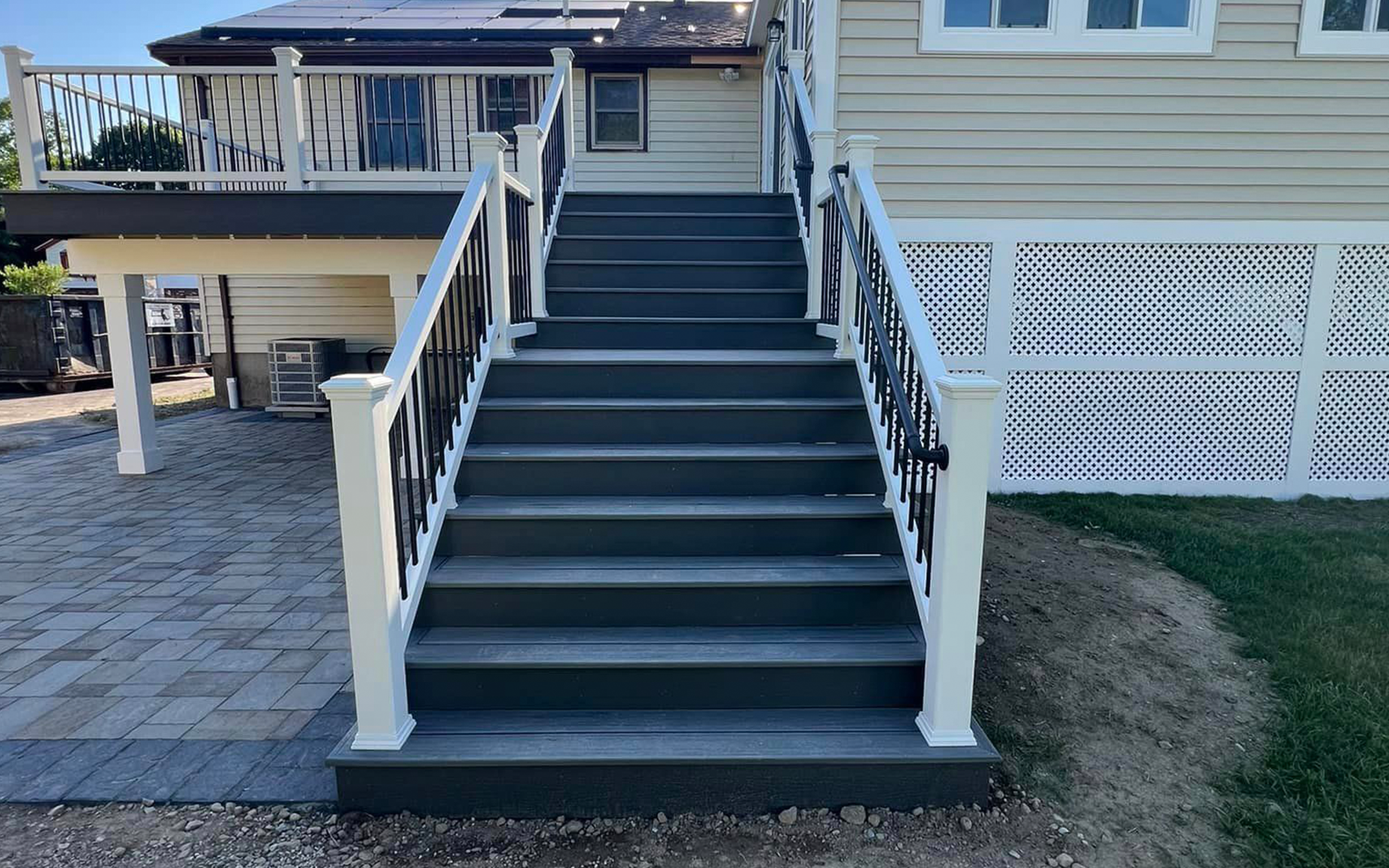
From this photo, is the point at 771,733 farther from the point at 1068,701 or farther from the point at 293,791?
the point at 293,791

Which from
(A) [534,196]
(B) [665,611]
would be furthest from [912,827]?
A: (A) [534,196]

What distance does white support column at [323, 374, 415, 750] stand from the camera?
2.09 m

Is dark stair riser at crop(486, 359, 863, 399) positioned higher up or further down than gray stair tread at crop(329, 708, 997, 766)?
higher up

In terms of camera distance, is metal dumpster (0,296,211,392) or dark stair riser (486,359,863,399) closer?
dark stair riser (486,359,863,399)

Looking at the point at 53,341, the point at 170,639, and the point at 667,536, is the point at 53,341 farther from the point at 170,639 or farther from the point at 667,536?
the point at 667,536

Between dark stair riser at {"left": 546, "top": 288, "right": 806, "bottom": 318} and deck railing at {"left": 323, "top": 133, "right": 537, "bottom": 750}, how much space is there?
24.7 inches

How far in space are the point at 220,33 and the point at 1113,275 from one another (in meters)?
10.0

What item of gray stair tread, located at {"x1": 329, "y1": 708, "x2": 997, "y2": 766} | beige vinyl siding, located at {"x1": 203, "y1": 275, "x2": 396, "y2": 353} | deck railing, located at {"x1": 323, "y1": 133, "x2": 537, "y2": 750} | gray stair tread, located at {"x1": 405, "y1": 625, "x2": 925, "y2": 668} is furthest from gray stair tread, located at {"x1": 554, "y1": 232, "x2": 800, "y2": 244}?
beige vinyl siding, located at {"x1": 203, "y1": 275, "x2": 396, "y2": 353}

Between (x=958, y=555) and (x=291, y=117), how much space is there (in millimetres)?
5777

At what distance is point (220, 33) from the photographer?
29.2 ft

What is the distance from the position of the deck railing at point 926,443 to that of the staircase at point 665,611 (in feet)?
0.42

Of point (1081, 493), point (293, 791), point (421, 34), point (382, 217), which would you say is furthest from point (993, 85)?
point (421, 34)

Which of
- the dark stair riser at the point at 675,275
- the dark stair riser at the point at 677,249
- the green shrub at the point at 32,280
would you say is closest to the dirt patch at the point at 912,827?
the dark stair riser at the point at 675,275

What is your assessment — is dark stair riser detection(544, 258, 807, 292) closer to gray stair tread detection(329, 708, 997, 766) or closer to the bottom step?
gray stair tread detection(329, 708, 997, 766)
